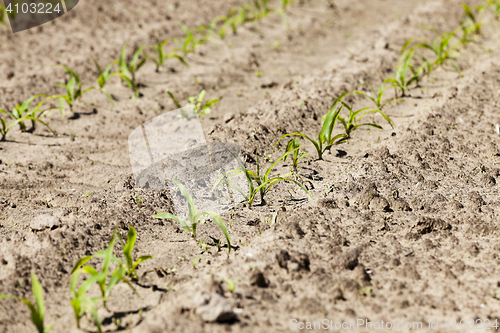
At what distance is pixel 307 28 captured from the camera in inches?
203

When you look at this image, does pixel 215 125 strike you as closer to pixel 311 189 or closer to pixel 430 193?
pixel 311 189

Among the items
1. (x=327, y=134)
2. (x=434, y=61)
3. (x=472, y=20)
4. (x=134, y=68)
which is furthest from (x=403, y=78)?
(x=134, y=68)

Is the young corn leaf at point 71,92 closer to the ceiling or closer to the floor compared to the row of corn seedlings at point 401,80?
closer to the ceiling

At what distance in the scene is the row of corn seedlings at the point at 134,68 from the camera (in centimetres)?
335

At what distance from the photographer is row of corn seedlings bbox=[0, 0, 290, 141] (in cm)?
335

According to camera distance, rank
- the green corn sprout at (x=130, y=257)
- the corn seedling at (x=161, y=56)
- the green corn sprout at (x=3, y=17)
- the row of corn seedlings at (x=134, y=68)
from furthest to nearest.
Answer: the green corn sprout at (x=3, y=17) < the corn seedling at (x=161, y=56) < the row of corn seedlings at (x=134, y=68) < the green corn sprout at (x=130, y=257)

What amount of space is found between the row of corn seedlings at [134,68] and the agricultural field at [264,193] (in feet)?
0.15

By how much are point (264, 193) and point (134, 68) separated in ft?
8.10

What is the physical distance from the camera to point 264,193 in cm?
250

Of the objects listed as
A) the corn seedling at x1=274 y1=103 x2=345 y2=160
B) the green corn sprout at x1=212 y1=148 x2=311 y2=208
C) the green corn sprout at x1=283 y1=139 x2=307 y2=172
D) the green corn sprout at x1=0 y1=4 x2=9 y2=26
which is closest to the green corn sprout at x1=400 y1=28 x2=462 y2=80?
the corn seedling at x1=274 y1=103 x2=345 y2=160

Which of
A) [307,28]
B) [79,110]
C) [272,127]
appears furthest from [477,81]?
[79,110]

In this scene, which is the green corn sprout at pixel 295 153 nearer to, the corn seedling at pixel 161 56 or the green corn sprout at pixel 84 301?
the green corn sprout at pixel 84 301

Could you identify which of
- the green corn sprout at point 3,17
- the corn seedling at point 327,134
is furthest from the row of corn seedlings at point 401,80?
the green corn sprout at point 3,17

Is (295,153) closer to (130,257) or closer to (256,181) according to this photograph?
(256,181)
